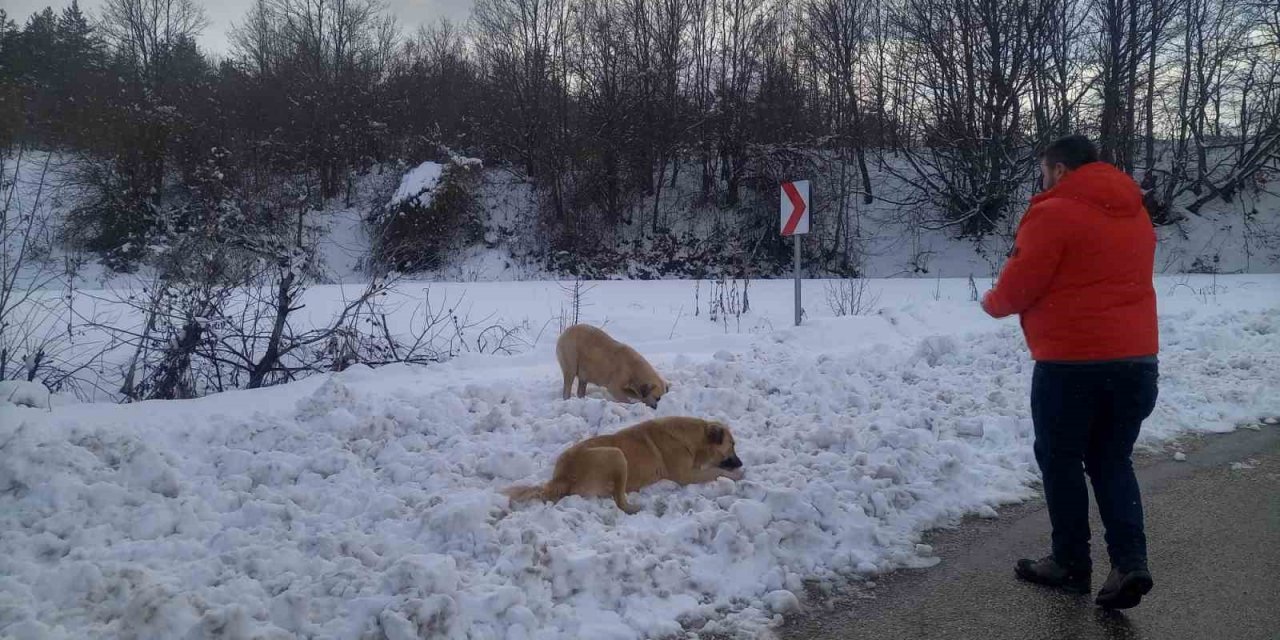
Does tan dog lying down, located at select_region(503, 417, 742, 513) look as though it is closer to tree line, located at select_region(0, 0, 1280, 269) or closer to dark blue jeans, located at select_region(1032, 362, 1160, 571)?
dark blue jeans, located at select_region(1032, 362, 1160, 571)

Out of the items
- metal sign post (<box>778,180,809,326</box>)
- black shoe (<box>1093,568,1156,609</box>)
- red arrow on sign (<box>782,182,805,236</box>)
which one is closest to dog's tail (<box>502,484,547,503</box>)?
black shoe (<box>1093,568,1156,609</box>)

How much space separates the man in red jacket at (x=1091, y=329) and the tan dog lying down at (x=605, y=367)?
13.0 ft

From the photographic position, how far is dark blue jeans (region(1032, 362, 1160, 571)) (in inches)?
157

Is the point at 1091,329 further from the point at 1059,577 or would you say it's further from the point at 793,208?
the point at 793,208

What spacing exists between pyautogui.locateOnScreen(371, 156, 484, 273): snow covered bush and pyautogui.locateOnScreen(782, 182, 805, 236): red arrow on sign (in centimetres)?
2040

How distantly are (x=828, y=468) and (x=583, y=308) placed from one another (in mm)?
9217

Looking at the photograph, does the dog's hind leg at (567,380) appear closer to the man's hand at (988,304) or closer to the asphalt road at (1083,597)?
the asphalt road at (1083,597)

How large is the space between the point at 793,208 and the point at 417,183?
22.9m

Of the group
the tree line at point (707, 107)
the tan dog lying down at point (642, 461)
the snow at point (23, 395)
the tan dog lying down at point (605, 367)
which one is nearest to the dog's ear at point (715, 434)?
the tan dog lying down at point (642, 461)

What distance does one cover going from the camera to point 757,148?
33.8m

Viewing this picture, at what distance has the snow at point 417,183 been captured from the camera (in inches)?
1225

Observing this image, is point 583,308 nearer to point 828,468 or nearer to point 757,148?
point 828,468

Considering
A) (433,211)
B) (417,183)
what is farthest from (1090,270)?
(417,183)

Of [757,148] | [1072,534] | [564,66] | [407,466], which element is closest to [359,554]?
[407,466]
